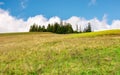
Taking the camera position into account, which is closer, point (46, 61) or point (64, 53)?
point (46, 61)

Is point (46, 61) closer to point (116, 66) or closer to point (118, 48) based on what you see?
point (116, 66)

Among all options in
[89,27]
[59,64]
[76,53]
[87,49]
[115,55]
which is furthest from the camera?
[89,27]

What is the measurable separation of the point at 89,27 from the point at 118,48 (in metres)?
124

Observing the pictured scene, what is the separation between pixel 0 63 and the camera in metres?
20.0

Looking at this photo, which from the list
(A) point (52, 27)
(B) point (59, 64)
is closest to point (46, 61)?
(B) point (59, 64)

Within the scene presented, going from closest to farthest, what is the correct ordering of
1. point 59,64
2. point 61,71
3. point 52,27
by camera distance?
point 61,71 → point 59,64 → point 52,27

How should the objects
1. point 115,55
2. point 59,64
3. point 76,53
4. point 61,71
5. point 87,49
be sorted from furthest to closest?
1. point 87,49
2. point 76,53
3. point 115,55
4. point 59,64
5. point 61,71

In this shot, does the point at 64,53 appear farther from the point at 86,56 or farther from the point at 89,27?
the point at 89,27

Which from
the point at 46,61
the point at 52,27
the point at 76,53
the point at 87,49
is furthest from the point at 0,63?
the point at 52,27

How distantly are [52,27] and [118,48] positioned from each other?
113 m

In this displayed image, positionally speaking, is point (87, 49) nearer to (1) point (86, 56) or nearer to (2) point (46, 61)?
(1) point (86, 56)

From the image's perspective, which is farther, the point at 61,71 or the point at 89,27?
the point at 89,27

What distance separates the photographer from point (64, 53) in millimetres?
21891

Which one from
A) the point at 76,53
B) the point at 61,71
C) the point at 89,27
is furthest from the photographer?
the point at 89,27
